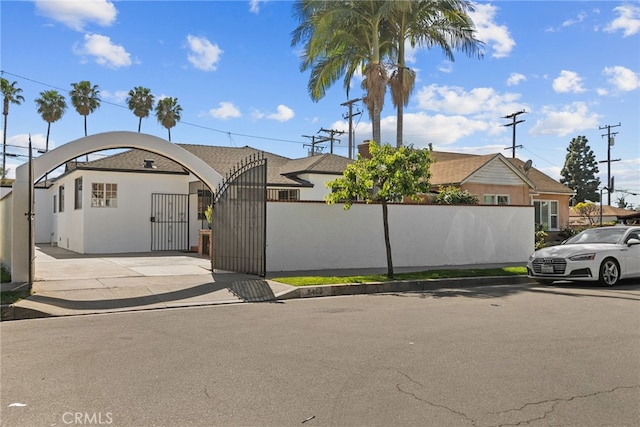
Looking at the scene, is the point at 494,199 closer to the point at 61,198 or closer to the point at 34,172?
the point at 61,198

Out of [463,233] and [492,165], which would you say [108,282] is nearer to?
[463,233]

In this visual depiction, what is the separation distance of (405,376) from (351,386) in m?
0.64

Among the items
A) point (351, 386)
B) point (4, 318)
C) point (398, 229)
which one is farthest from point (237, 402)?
point (398, 229)

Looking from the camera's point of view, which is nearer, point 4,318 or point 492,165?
point 4,318

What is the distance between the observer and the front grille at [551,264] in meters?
12.6

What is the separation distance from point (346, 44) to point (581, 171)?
55088 millimetres

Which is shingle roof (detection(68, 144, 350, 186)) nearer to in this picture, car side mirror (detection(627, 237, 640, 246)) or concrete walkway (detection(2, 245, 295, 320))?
concrete walkway (detection(2, 245, 295, 320))

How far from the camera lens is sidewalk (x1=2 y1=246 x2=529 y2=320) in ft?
30.5

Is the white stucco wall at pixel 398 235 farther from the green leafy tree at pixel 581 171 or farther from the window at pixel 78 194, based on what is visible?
the green leafy tree at pixel 581 171

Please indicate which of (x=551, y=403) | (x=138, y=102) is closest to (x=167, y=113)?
(x=138, y=102)

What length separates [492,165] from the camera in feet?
89.2

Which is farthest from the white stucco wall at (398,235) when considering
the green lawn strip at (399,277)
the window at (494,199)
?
the window at (494,199)

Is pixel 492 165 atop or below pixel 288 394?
atop

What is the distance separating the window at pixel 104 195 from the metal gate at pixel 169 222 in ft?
4.92
